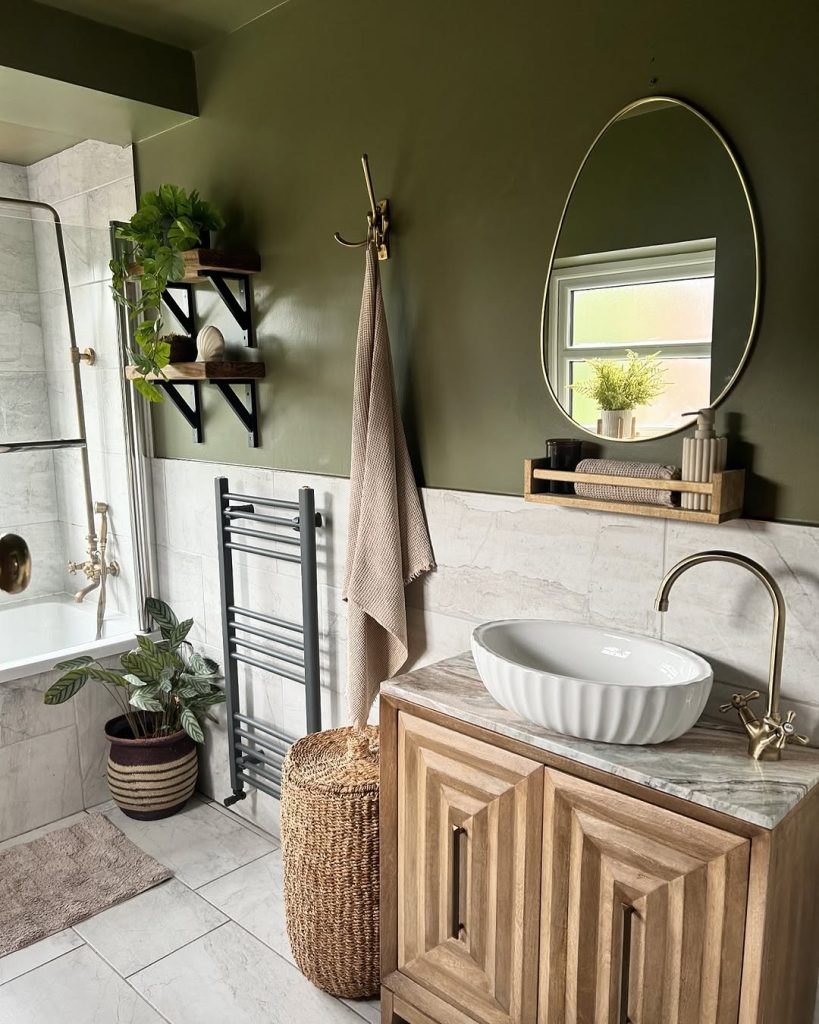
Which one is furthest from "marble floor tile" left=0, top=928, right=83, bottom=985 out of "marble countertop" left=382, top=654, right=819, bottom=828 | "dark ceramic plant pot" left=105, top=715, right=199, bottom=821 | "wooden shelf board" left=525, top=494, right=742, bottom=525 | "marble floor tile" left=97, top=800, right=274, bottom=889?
"wooden shelf board" left=525, top=494, right=742, bottom=525

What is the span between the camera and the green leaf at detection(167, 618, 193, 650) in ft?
9.86

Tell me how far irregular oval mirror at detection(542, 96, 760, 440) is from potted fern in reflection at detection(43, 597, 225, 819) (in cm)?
174

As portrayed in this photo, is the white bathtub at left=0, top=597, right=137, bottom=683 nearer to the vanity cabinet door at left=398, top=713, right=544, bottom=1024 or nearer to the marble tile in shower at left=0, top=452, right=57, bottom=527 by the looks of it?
the marble tile in shower at left=0, top=452, right=57, bottom=527

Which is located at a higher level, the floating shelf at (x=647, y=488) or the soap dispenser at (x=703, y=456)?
the soap dispenser at (x=703, y=456)

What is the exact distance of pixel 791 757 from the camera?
1481 millimetres

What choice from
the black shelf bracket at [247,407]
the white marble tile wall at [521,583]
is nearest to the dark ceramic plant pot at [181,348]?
the black shelf bracket at [247,407]

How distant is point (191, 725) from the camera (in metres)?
2.84

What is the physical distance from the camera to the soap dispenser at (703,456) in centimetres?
156

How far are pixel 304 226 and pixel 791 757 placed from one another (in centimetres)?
183

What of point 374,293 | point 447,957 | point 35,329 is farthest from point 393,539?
point 35,329

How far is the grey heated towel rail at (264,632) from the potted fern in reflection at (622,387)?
0.97m

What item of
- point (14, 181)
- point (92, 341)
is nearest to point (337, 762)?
point (92, 341)

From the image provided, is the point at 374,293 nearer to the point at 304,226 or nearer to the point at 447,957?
the point at 304,226

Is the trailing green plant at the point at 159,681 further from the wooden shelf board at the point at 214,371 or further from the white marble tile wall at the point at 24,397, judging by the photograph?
the wooden shelf board at the point at 214,371
